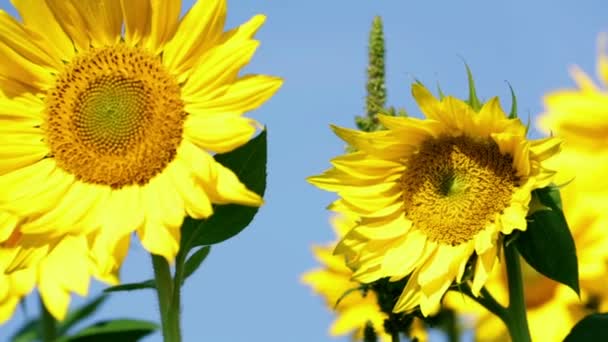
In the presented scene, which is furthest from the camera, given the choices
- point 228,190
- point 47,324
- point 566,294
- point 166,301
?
point 566,294

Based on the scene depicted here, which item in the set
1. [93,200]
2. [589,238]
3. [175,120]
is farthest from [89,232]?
[589,238]

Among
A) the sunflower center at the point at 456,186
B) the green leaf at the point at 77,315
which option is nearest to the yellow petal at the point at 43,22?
the sunflower center at the point at 456,186

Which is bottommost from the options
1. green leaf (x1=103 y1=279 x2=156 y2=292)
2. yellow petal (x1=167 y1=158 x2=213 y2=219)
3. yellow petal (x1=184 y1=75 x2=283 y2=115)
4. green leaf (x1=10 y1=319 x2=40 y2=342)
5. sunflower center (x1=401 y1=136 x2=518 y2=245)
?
green leaf (x1=10 y1=319 x2=40 y2=342)

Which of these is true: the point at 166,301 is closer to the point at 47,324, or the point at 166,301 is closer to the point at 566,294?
the point at 47,324

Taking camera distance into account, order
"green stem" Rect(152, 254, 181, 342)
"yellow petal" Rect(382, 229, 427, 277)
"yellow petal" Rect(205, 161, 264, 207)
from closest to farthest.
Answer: "yellow petal" Rect(205, 161, 264, 207) < "green stem" Rect(152, 254, 181, 342) < "yellow petal" Rect(382, 229, 427, 277)

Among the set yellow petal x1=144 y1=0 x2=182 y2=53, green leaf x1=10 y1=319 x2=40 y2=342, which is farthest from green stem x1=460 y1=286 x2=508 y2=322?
green leaf x1=10 y1=319 x2=40 y2=342

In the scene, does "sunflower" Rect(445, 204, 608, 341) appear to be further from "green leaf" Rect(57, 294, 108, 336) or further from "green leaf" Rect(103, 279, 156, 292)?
"green leaf" Rect(57, 294, 108, 336)

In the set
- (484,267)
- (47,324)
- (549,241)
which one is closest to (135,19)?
(484,267)
